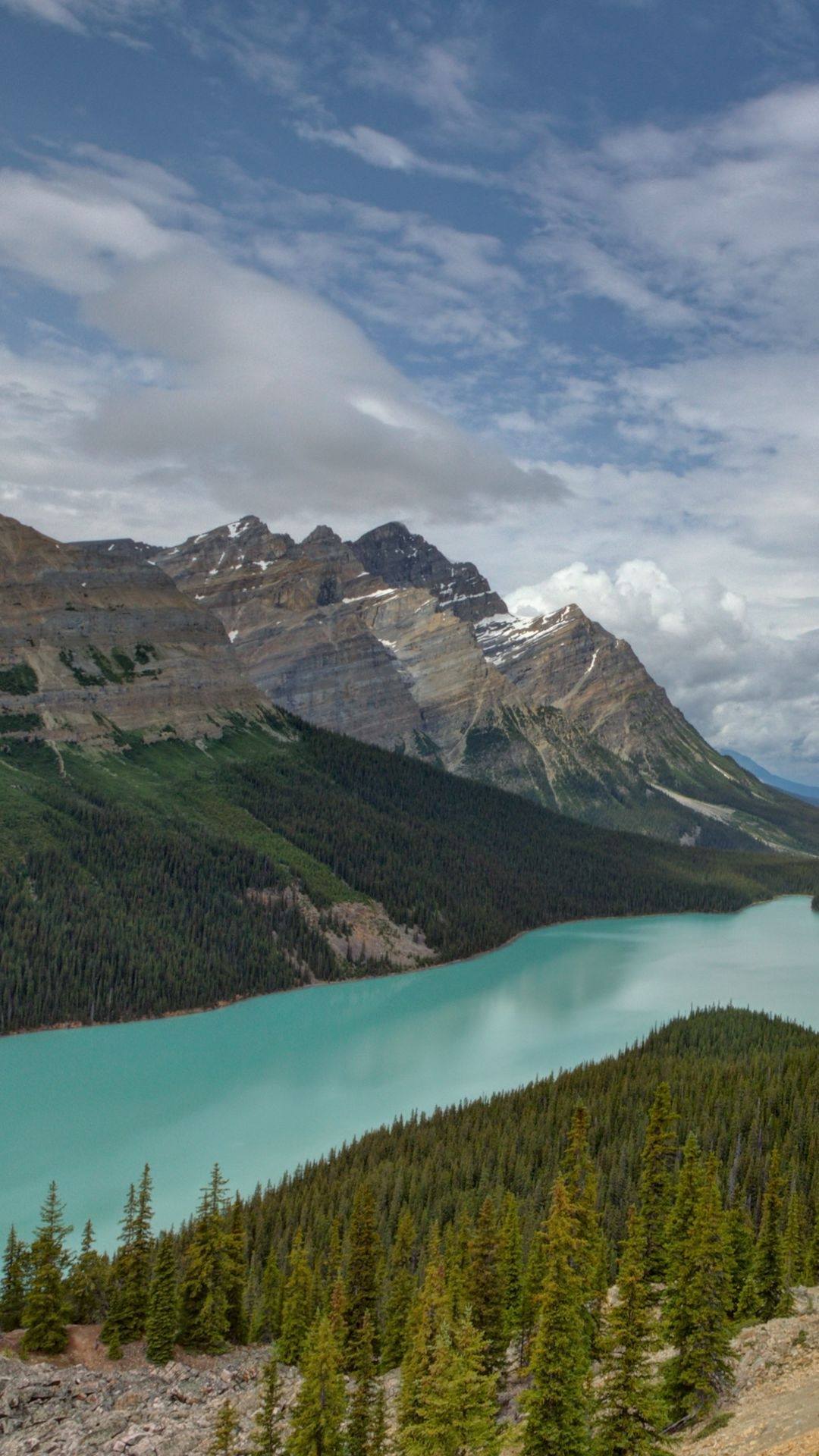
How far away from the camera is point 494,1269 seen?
41469 millimetres

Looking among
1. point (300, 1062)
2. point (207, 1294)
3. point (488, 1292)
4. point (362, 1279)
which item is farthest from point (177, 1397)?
point (300, 1062)

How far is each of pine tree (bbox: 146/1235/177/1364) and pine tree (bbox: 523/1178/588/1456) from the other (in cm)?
1824

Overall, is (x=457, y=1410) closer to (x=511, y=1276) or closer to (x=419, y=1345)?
(x=419, y=1345)

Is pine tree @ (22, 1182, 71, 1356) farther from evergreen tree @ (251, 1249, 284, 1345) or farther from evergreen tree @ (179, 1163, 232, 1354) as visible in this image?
evergreen tree @ (251, 1249, 284, 1345)

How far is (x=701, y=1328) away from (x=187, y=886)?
118 m

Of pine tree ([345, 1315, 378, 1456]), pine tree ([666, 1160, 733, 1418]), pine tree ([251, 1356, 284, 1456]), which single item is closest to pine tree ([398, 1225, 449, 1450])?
pine tree ([345, 1315, 378, 1456])

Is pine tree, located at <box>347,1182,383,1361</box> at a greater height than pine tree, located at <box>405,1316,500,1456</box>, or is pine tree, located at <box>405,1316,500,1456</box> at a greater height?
pine tree, located at <box>405,1316,500,1456</box>

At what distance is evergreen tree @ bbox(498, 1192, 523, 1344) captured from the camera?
135 feet

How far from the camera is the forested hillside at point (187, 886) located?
116250mm

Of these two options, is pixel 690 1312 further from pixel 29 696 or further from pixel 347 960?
pixel 29 696

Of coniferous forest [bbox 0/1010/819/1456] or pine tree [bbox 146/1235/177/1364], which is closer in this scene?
coniferous forest [bbox 0/1010/819/1456]

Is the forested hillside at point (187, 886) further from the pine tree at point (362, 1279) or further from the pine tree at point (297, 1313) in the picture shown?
the pine tree at point (297, 1313)

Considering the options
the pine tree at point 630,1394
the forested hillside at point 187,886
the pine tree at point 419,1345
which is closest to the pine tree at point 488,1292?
the pine tree at point 419,1345

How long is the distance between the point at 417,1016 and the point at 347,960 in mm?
22626
